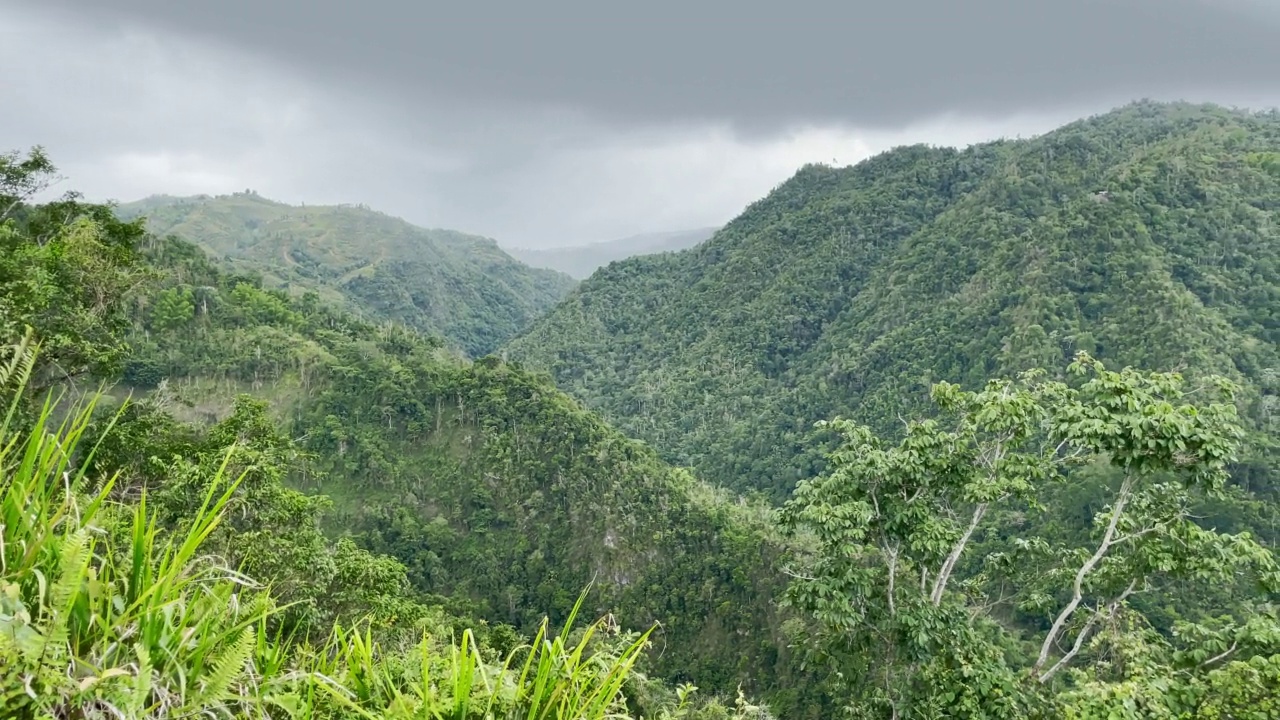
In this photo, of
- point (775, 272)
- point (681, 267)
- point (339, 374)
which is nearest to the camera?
point (339, 374)

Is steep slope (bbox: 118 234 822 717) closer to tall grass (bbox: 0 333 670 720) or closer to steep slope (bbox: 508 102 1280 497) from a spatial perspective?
steep slope (bbox: 508 102 1280 497)

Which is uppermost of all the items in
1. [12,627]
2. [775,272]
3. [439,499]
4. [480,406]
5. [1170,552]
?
[775,272]

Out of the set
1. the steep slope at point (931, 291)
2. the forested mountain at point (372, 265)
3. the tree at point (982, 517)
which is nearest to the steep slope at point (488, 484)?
the tree at point (982, 517)

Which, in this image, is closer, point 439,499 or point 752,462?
point 439,499

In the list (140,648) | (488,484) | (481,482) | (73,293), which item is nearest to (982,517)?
(140,648)

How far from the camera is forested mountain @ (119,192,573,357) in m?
107

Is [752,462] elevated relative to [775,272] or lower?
lower

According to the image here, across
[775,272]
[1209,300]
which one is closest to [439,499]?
[1209,300]

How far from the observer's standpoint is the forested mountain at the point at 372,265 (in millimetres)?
106812

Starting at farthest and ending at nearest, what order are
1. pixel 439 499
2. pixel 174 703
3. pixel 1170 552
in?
pixel 439 499
pixel 1170 552
pixel 174 703

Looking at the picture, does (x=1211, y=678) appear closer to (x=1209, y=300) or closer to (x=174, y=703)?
(x=174, y=703)

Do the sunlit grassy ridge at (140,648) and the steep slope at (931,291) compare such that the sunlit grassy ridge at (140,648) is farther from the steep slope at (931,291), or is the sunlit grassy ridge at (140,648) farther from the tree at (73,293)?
the steep slope at (931,291)

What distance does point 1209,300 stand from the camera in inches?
1815

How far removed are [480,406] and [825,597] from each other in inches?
1333
